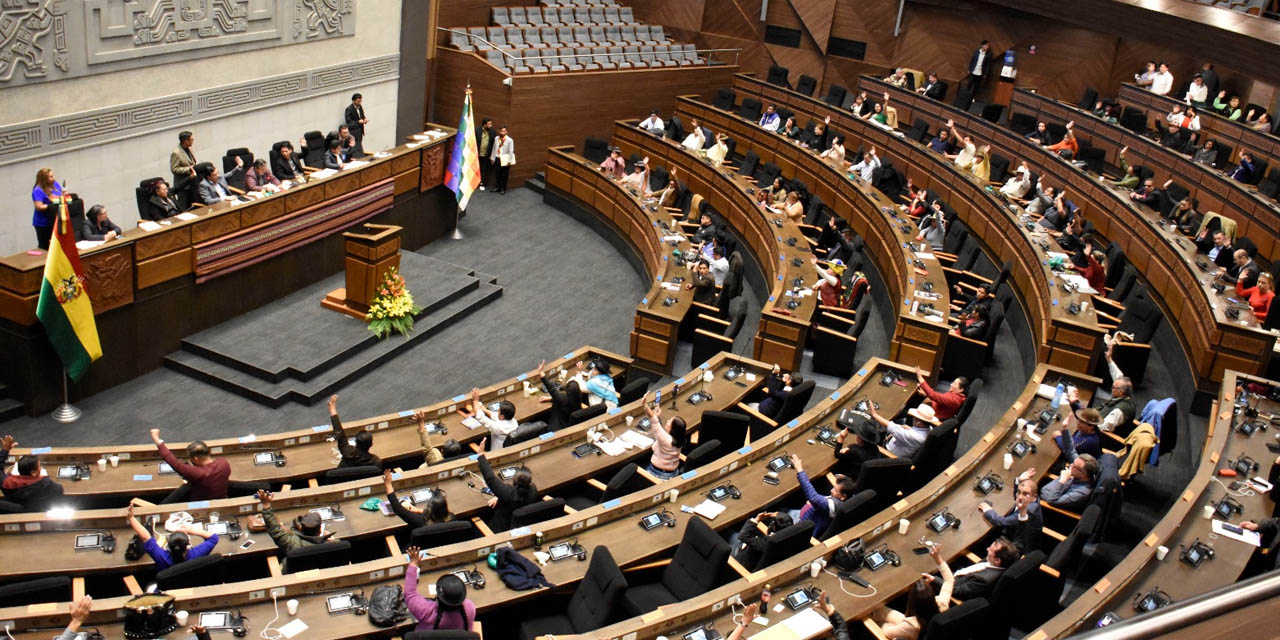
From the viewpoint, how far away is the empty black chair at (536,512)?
6.88m

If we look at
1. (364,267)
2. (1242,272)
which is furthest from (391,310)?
(1242,272)

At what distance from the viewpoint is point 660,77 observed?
62.4 ft

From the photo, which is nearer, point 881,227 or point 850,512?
point 850,512

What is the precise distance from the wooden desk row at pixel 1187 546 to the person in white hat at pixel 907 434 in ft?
5.77

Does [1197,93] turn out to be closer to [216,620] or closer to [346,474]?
[346,474]

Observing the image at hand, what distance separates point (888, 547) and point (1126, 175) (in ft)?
31.9

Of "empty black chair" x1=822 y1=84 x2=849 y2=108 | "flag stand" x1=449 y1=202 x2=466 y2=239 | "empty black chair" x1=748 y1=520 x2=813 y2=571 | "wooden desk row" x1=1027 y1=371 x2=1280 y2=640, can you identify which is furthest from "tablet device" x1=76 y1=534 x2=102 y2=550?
"empty black chair" x1=822 y1=84 x2=849 y2=108

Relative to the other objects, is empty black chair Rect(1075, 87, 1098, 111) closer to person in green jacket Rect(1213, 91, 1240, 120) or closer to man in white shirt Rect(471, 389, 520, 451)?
person in green jacket Rect(1213, 91, 1240, 120)

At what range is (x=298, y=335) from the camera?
1095cm

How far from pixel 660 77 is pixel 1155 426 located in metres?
12.3

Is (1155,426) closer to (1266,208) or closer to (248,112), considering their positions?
(1266,208)

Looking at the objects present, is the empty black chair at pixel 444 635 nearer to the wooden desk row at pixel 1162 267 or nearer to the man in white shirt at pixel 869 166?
the wooden desk row at pixel 1162 267

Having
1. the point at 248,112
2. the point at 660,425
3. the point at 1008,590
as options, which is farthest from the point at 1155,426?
the point at 248,112

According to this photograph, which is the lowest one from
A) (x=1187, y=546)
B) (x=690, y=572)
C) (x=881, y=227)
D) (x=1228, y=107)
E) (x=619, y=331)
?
(x=619, y=331)
